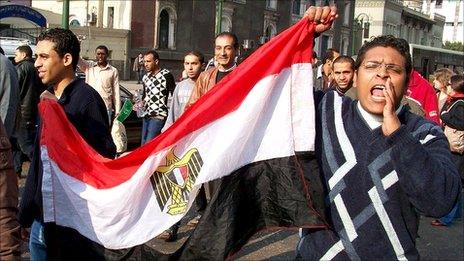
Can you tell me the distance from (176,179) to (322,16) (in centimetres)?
112

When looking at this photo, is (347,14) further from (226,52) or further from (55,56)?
(55,56)

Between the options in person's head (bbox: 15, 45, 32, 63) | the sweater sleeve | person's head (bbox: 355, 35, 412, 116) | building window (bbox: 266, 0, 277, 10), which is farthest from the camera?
building window (bbox: 266, 0, 277, 10)

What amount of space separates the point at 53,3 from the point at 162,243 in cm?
4173

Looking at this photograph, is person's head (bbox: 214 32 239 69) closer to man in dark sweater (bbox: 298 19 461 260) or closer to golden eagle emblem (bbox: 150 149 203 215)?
golden eagle emblem (bbox: 150 149 203 215)

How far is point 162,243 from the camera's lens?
5.61 m

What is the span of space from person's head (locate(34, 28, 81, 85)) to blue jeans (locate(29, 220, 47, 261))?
0.91 metres

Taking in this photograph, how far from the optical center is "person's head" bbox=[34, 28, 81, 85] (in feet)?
11.6

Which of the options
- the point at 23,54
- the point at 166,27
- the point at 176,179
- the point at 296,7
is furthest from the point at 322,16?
the point at 296,7

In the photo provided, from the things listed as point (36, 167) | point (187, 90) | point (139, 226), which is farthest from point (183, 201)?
point (187, 90)

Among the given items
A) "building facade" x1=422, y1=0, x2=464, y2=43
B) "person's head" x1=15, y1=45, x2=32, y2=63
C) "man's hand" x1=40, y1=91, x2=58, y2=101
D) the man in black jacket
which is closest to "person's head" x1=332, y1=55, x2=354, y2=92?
"man's hand" x1=40, y1=91, x2=58, y2=101

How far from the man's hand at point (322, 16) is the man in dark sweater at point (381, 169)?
1.00 feet

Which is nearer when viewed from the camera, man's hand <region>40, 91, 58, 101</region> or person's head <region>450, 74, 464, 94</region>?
man's hand <region>40, 91, 58, 101</region>

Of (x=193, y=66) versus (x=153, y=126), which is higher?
(x=193, y=66)

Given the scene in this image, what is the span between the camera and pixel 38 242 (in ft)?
11.3
